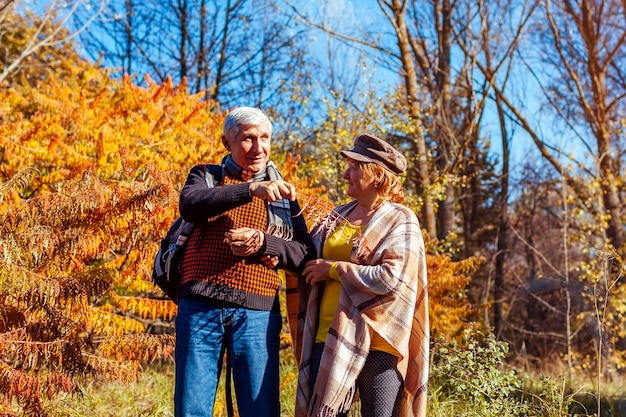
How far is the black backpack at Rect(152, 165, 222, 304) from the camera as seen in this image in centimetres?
237

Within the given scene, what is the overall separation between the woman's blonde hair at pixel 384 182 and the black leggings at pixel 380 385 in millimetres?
621

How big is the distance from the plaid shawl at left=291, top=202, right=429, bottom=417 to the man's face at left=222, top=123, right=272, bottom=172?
0.49 m

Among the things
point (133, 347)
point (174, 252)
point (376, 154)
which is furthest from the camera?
point (133, 347)

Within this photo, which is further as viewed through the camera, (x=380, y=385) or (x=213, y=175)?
(x=213, y=175)

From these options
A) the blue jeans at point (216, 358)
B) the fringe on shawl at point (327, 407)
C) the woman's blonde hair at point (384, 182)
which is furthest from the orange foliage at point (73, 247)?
the fringe on shawl at point (327, 407)

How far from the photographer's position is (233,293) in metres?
2.26

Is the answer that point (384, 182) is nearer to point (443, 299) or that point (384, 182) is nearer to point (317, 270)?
point (317, 270)

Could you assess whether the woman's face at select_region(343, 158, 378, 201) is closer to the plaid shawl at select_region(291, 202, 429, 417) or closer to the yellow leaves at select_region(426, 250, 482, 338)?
the plaid shawl at select_region(291, 202, 429, 417)

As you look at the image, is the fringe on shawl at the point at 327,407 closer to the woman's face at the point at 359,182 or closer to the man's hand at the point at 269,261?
the man's hand at the point at 269,261

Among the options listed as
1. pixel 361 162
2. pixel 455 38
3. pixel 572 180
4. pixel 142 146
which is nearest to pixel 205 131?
pixel 142 146

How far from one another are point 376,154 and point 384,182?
0.12 meters

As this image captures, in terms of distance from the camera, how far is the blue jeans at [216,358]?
7.30 feet

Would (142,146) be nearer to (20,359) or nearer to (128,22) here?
(20,359)

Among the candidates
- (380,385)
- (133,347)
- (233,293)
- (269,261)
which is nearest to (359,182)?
(269,261)
